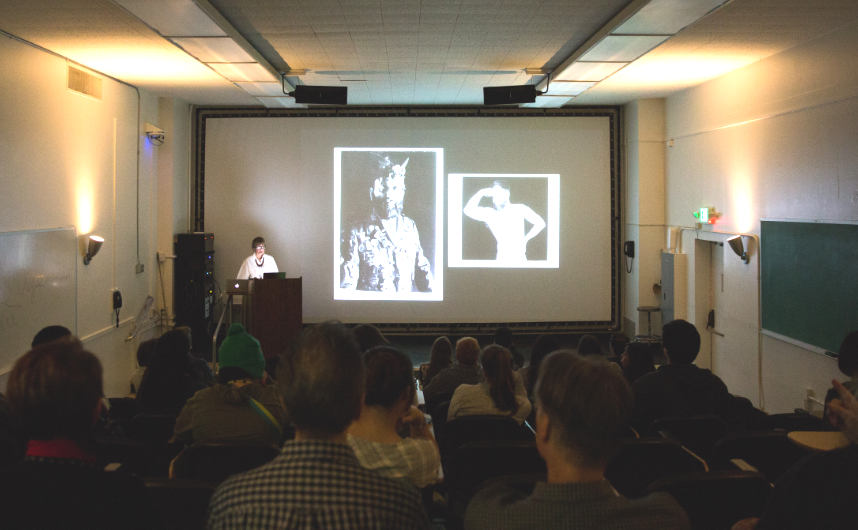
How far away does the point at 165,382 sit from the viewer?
3.41 metres

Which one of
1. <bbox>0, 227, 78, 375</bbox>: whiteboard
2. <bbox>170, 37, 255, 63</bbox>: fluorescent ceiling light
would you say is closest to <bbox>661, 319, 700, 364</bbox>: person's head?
<bbox>170, 37, 255, 63</bbox>: fluorescent ceiling light

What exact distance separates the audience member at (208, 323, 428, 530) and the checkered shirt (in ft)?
2.31

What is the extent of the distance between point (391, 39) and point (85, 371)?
495 cm

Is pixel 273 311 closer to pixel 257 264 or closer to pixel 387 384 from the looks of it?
pixel 257 264

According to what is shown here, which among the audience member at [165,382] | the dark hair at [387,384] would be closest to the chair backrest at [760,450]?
the dark hair at [387,384]

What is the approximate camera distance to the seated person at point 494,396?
330cm

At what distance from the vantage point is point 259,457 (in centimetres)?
227

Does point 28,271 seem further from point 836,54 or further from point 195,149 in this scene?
point 836,54

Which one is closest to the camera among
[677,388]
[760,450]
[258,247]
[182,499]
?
[182,499]

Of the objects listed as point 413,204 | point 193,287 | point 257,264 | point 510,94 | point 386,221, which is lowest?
point 193,287

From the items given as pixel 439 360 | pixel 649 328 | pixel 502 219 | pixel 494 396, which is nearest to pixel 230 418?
pixel 494 396

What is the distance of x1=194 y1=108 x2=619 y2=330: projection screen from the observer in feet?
29.4

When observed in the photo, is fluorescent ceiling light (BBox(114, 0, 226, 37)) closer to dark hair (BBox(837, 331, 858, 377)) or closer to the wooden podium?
the wooden podium

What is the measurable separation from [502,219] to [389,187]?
171cm
